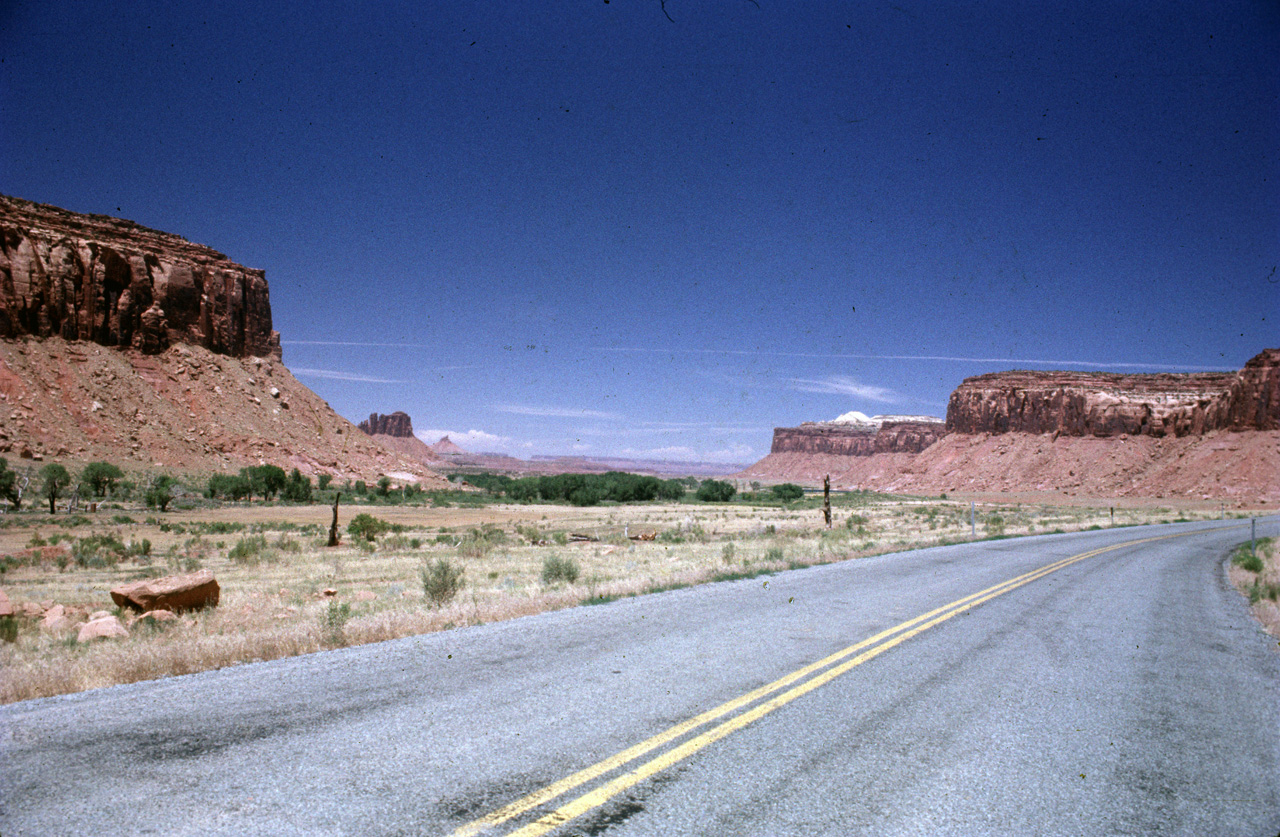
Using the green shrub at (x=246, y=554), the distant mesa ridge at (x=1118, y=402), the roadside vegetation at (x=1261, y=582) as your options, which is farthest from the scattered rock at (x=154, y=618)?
the distant mesa ridge at (x=1118, y=402)

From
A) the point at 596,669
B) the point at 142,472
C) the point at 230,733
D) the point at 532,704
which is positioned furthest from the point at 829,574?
the point at 142,472

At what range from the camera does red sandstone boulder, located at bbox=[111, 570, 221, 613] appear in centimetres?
1162

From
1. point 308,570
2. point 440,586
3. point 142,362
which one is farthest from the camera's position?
point 142,362

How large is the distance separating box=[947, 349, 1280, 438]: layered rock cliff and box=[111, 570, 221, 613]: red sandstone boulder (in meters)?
105

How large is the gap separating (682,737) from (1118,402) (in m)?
123

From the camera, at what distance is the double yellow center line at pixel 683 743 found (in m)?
3.31

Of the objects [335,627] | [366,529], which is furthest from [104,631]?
[366,529]

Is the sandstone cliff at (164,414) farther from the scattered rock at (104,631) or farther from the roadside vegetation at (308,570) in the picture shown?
the scattered rock at (104,631)

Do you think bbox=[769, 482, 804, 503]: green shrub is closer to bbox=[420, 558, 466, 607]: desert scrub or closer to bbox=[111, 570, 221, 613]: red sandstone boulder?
bbox=[420, 558, 466, 607]: desert scrub

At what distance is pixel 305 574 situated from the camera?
1828cm

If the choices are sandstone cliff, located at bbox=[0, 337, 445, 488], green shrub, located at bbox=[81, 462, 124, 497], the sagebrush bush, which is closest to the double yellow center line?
the sagebrush bush

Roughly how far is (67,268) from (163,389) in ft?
49.5

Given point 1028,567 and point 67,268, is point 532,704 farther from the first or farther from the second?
point 67,268

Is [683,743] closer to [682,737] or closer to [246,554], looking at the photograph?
[682,737]
